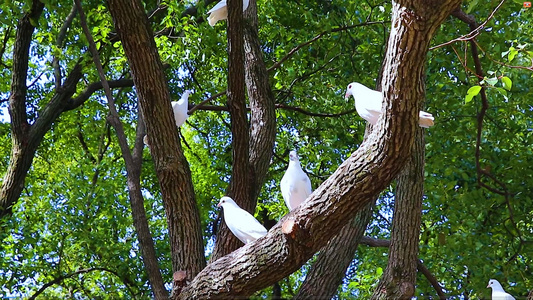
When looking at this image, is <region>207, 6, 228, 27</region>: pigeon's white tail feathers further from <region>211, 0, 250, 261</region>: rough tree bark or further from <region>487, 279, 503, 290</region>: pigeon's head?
<region>487, 279, 503, 290</region>: pigeon's head

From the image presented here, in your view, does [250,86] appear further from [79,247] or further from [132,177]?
Answer: [79,247]

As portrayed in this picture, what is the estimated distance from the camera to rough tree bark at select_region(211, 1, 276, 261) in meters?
5.37

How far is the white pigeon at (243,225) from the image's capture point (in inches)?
197

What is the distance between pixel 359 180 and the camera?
3.62 meters

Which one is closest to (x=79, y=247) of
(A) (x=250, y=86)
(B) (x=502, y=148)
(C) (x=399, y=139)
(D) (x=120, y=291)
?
(D) (x=120, y=291)

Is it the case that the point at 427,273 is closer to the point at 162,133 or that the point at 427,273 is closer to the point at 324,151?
the point at 162,133

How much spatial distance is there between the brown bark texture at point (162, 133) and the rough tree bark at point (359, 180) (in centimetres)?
59

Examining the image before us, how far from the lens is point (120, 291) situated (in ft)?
35.0

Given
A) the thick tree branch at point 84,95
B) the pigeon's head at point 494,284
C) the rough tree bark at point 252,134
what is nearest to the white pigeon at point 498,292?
the pigeon's head at point 494,284

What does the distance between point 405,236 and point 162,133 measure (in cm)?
192

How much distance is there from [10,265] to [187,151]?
16.3 ft

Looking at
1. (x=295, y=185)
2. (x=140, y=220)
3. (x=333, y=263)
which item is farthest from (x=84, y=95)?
(x=333, y=263)

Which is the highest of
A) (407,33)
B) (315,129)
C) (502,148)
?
(315,129)

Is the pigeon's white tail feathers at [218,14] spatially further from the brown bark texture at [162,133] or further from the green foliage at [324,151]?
the brown bark texture at [162,133]
